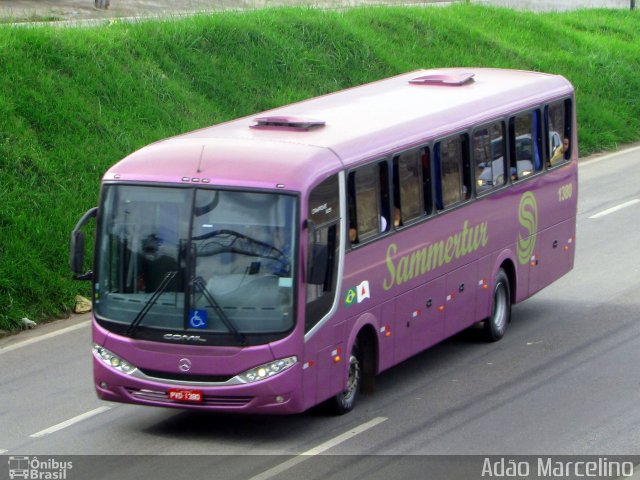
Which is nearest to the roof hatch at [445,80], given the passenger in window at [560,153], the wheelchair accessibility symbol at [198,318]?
the passenger in window at [560,153]

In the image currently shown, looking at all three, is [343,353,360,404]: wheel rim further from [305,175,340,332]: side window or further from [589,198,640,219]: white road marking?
[589,198,640,219]: white road marking

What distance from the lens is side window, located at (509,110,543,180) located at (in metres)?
15.4

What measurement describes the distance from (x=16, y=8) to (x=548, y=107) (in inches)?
788

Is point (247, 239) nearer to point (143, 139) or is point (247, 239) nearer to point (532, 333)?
point (532, 333)

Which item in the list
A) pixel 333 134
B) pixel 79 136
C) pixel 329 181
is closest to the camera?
pixel 329 181

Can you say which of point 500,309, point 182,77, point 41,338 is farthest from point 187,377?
point 182,77

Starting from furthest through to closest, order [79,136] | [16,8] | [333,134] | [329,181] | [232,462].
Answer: [16,8] → [79,136] → [333,134] → [329,181] → [232,462]

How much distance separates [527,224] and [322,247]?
5095 millimetres

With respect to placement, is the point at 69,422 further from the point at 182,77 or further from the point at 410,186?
the point at 182,77

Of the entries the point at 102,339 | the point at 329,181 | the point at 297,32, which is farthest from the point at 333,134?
the point at 297,32

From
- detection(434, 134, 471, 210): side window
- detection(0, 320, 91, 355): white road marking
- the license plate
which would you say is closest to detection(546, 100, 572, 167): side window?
detection(434, 134, 471, 210): side window

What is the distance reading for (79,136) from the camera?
65.7 feet

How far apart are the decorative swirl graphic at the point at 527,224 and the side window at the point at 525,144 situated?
0.29m

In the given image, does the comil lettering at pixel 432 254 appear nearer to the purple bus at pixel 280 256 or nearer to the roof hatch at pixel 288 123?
the purple bus at pixel 280 256
